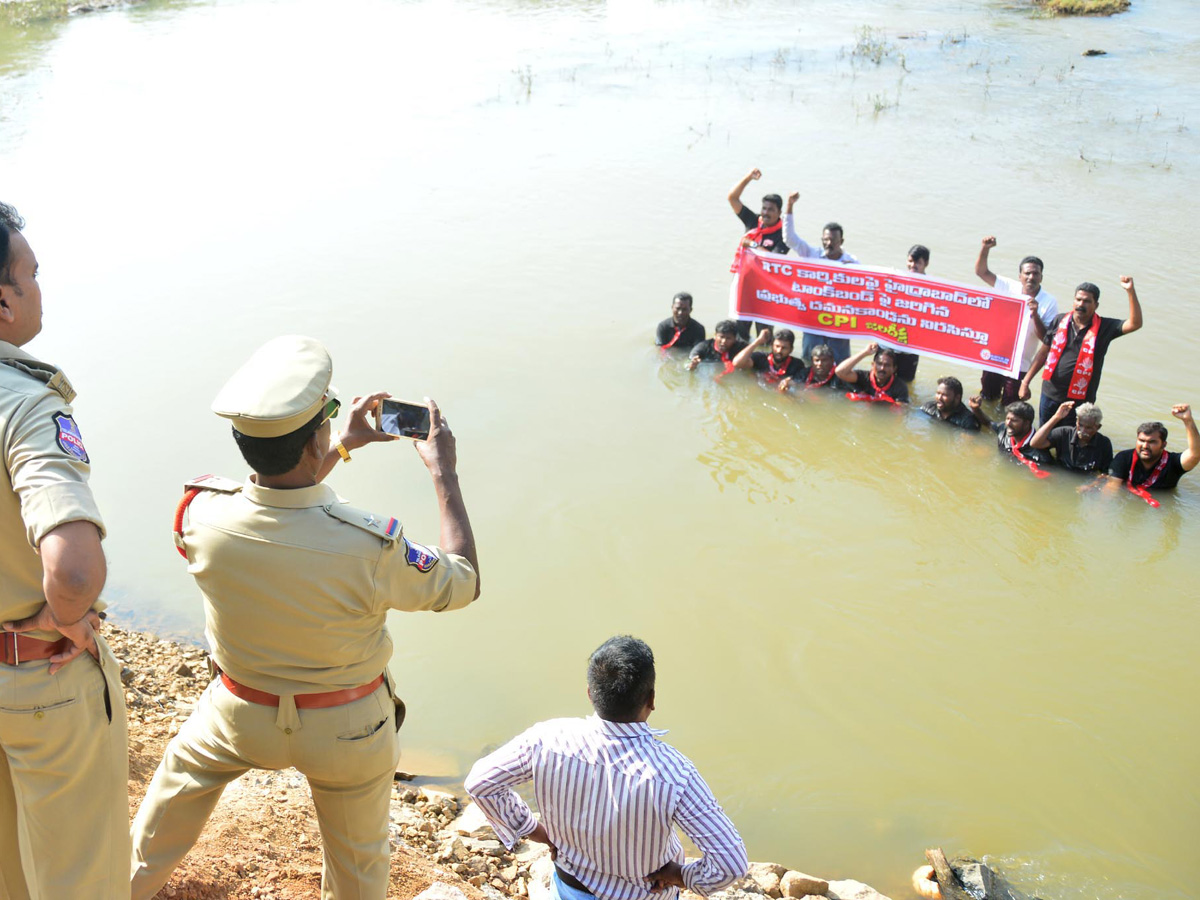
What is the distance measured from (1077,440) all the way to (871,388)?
6.08 ft

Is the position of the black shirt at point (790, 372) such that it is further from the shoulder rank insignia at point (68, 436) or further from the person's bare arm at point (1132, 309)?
the shoulder rank insignia at point (68, 436)

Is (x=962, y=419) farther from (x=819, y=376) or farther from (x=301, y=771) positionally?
(x=301, y=771)

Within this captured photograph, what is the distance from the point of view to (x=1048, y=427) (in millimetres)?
7676

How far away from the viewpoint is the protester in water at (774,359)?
29.7ft

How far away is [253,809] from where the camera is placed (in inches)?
157

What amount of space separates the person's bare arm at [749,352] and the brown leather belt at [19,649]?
24.6 ft

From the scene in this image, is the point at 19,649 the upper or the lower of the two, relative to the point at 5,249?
lower

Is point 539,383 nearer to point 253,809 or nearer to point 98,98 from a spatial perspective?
point 253,809

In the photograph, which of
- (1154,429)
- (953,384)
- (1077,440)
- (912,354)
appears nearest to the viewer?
(1154,429)

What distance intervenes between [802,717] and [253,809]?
3004mm

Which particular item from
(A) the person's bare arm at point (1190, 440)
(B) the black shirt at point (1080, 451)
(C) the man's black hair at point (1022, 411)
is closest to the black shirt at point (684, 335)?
(C) the man's black hair at point (1022, 411)

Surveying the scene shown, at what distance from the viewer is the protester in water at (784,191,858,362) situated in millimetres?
9141

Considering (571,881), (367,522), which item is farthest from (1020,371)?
(367,522)

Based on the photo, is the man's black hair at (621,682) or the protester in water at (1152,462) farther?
the protester in water at (1152,462)
